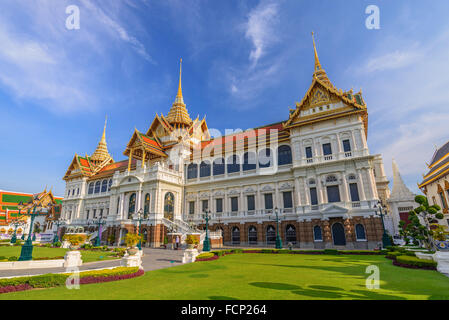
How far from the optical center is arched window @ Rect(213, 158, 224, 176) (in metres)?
32.6

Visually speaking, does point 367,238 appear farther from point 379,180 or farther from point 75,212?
point 75,212

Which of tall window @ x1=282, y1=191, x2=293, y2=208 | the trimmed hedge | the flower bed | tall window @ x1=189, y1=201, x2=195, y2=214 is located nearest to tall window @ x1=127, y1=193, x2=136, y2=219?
tall window @ x1=189, y1=201, x2=195, y2=214

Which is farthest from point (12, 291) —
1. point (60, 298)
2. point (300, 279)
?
point (300, 279)

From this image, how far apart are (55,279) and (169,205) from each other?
23.7 meters

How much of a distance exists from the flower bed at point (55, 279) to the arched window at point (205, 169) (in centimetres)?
2357

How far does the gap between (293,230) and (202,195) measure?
13.0 meters

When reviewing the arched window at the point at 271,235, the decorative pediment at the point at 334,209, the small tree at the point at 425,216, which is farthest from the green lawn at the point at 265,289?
the arched window at the point at 271,235

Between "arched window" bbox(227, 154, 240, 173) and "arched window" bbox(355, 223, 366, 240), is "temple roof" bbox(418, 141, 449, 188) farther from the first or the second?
"arched window" bbox(227, 154, 240, 173)

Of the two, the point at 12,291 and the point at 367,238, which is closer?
the point at 12,291

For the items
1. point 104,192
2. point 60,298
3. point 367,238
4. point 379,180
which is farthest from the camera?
point 104,192

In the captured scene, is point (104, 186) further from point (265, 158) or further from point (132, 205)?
point (265, 158)

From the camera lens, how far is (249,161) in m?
30.5

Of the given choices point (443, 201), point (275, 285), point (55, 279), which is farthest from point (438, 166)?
point (55, 279)
